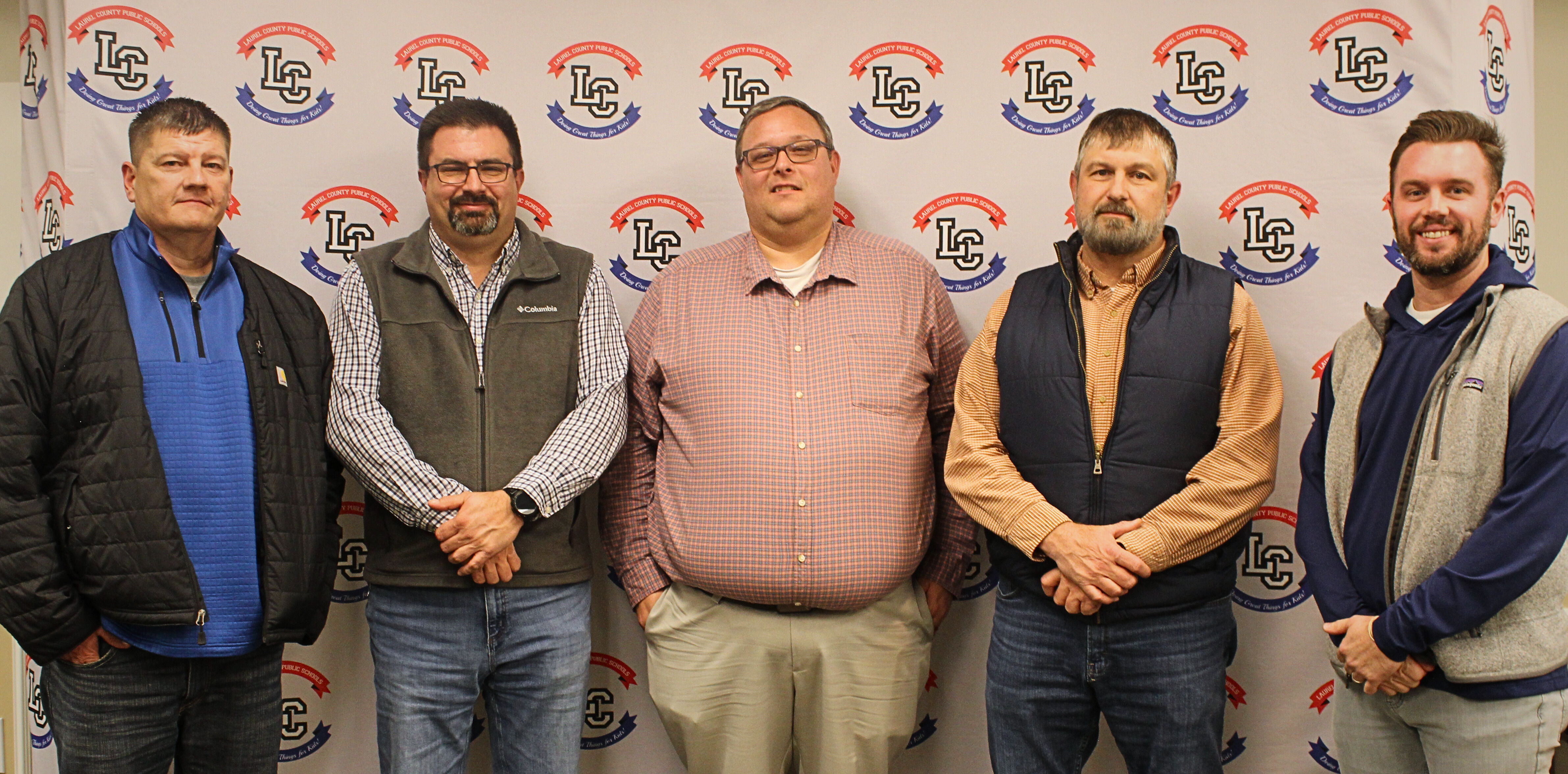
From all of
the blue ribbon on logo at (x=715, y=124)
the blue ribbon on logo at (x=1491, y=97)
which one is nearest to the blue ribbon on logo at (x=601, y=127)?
the blue ribbon on logo at (x=715, y=124)

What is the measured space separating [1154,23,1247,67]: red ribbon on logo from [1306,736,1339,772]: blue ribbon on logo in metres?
1.87

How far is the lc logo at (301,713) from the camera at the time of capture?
2646 millimetres

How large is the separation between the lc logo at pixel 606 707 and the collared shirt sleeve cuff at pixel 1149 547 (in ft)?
4.81

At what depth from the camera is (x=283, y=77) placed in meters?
2.67

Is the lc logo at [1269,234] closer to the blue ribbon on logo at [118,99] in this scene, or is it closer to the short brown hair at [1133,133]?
the short brown hair at [1133,133]

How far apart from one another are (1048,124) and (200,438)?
2253 millimetres

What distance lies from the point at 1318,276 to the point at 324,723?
302 centimetres

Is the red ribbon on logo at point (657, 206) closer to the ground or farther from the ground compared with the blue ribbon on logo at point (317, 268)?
farther from the ground

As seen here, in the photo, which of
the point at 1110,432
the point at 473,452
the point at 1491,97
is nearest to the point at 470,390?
the point at 473,452

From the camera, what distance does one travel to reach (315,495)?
2.11 m

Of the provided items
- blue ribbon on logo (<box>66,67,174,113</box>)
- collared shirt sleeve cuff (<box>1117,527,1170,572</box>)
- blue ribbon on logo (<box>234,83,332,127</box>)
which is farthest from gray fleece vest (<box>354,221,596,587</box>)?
collared shirt sleeve cuff (<box>1117,527,1170,572</box>)

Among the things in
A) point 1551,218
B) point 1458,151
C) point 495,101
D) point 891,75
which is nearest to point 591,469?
point 495,101

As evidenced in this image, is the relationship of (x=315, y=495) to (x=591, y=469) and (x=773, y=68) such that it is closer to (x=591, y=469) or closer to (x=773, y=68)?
(x=591, y=469)

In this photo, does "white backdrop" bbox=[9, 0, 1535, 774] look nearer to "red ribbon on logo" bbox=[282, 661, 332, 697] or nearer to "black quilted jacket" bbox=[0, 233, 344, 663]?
"red ribbon on logo" bbox=[282, 661, 332, 697]
